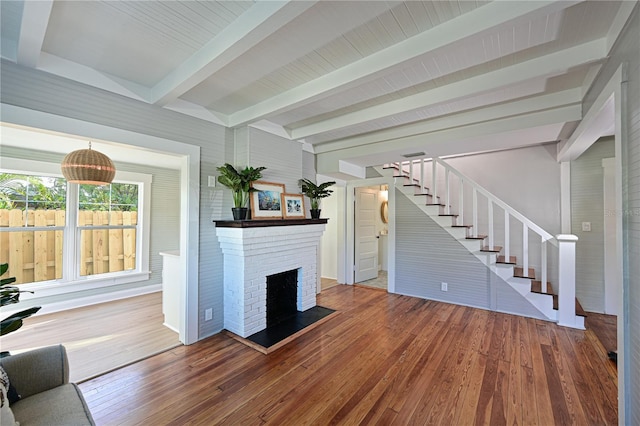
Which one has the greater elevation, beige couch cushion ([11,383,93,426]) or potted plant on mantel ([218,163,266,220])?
potted plant on mantel ([218,163,266,220])

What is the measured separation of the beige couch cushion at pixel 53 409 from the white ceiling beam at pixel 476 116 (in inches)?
148

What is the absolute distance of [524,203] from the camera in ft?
13.6

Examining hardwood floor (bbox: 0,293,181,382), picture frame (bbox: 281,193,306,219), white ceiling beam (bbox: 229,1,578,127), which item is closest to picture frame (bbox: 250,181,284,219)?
picture frame (bbox: 281,193,306,219)

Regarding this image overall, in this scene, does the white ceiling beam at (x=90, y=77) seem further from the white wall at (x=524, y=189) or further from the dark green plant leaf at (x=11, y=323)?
the white wall at (x=524, y=189)

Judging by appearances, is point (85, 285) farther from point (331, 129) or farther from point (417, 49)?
point (417, 49)

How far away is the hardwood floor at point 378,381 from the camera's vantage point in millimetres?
1802

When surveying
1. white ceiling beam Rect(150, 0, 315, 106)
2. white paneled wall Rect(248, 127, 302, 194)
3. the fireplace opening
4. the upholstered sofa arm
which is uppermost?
white ceiling beam Rect(150, 0, 315, 106)

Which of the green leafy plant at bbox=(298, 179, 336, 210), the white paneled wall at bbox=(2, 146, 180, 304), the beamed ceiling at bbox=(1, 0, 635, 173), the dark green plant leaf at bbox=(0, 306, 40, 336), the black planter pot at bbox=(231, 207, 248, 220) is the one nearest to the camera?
the dark green plant leaf at bbox=(0, 306, 40, 336)

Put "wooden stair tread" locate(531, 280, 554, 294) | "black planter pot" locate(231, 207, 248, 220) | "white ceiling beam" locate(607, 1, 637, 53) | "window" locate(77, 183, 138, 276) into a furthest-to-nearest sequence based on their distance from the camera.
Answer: "window" locate(77, 183, 138, 276) < "wooden stair tread" locate(531, 280, 554, 294) < "black planter pot" locate(231, 207, 248, 220) < "white ceiling beam" locate(607, 1, 637, 53)

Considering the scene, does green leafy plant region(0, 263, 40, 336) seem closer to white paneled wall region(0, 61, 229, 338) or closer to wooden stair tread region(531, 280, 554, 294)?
white paneled wall region(0, 61, 229, 338)

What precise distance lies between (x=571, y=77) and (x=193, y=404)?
4.04 meters

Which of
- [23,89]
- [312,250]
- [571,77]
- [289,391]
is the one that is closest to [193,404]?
[289,391]

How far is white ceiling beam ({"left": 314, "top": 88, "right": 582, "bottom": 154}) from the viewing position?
2521 millimetres

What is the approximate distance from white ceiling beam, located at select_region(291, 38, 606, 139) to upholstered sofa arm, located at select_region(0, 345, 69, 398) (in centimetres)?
313
